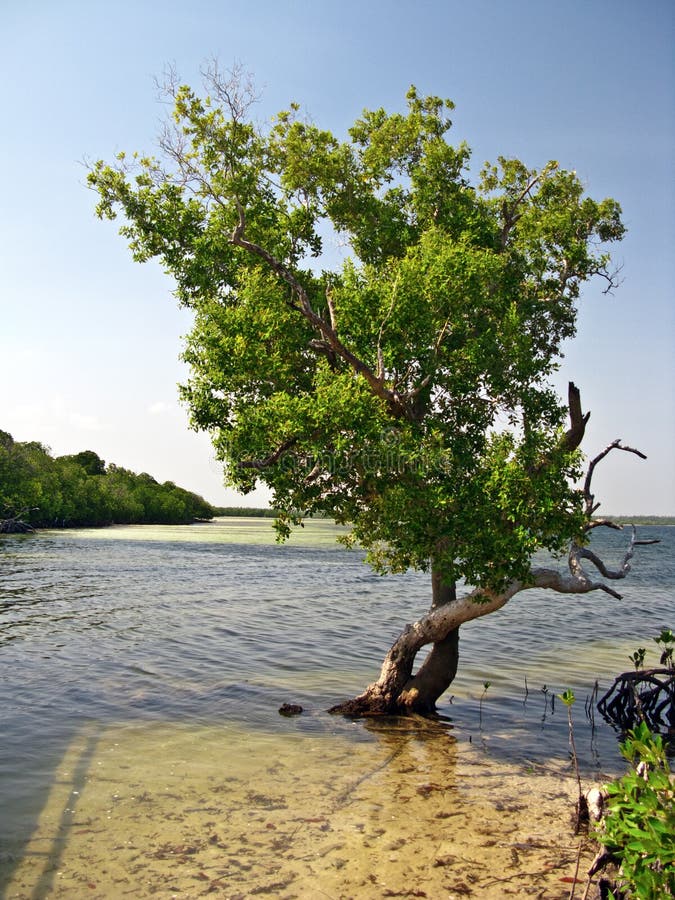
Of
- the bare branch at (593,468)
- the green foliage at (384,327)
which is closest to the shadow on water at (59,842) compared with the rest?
the green foliage at (384,327)

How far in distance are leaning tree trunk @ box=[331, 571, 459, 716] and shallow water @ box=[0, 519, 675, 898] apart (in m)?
0.71

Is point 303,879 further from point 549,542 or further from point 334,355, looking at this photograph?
point 334,355

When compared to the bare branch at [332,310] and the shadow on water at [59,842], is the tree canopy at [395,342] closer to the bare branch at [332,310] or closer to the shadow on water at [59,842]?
the bare branch at [332,310]

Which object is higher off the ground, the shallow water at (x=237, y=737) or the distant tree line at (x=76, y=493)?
the distant tree line at (x=76, y=493)

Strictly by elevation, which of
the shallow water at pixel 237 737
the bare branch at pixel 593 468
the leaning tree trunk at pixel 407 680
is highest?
the bare branch at pixel 593 468

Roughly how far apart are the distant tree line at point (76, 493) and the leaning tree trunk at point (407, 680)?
8414 cm

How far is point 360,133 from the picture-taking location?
1705 cm

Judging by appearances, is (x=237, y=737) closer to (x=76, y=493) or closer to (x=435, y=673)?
(x=435, y=673)

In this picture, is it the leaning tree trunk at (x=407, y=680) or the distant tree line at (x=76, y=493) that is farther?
the distant tree line at (x=76, y=493)

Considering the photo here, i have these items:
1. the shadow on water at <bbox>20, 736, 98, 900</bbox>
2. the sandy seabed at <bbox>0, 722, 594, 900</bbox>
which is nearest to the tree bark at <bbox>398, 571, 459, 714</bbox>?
the sandy seabed at <bbox>0, 722, 594, 900</bbox>

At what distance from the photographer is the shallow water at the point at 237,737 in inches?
332

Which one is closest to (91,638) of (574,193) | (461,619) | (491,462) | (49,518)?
(461,619)

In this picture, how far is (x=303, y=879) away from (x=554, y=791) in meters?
4.92

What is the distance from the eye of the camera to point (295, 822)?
942 centimetres
